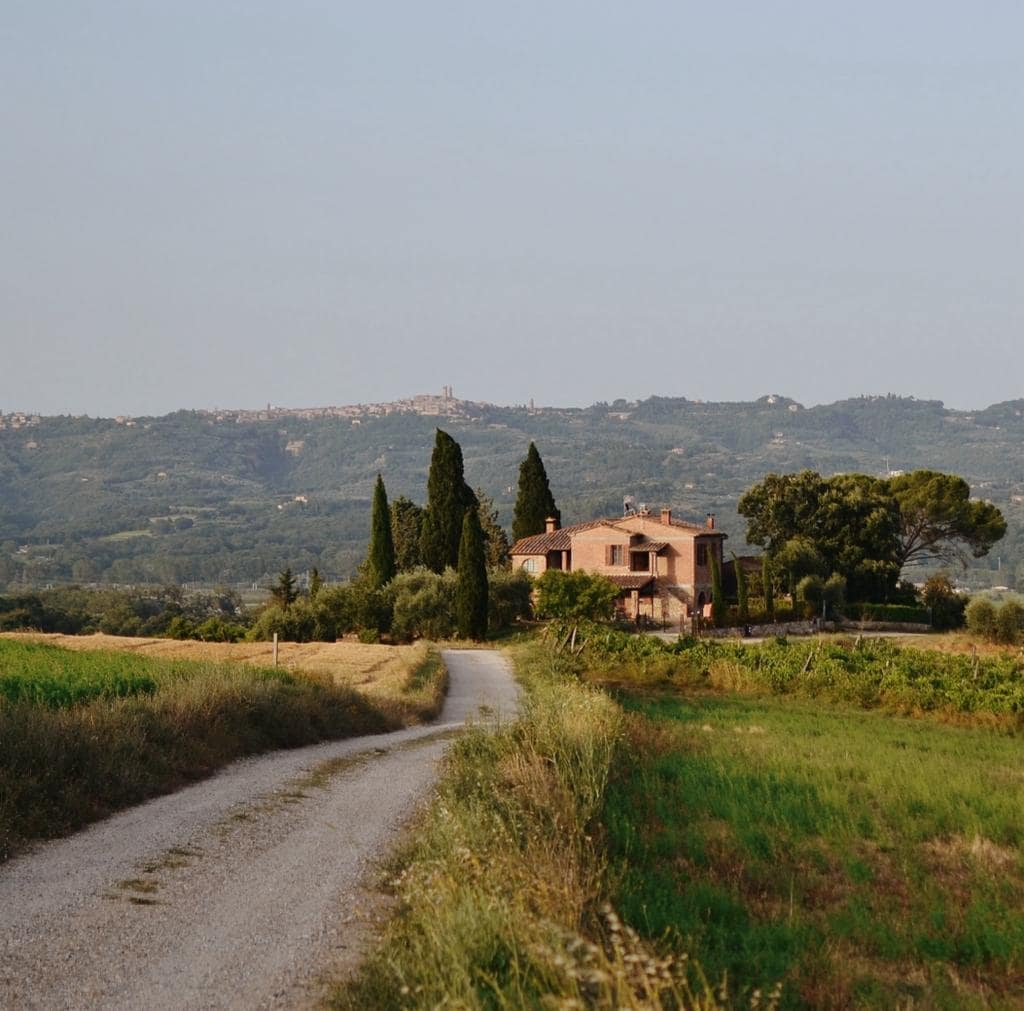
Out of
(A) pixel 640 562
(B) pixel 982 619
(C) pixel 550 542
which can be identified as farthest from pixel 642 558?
(B) pixel 982 619

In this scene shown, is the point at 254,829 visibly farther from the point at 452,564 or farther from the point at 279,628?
the point at 452,564

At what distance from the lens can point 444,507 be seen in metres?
68.8

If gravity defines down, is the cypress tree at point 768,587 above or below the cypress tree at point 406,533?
below

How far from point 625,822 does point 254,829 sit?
356 cm

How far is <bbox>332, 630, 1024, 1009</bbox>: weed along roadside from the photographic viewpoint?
7332mm

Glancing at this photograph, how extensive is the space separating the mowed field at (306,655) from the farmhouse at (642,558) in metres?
26.8

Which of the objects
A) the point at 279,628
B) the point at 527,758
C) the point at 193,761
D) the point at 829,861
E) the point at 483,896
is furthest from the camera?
the point at 279,628

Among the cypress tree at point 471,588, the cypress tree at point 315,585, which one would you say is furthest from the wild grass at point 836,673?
the cypress tree at point 315,585

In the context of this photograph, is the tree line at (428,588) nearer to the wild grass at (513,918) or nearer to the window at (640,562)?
the window at (640,562)

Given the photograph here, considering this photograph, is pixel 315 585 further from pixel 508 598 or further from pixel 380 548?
pixel 508 598

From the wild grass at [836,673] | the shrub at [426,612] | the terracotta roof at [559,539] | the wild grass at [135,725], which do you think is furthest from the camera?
the terracotta roof at [559,539]

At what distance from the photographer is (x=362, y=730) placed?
23.8 m

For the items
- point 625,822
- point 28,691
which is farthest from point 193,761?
point 625,822

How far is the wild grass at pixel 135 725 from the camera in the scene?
42.4 feet
